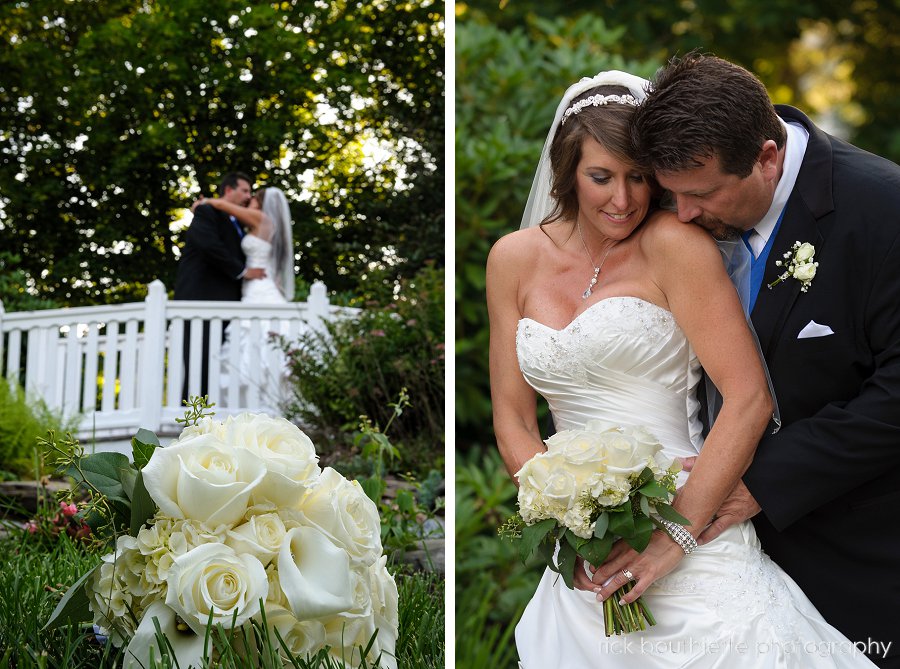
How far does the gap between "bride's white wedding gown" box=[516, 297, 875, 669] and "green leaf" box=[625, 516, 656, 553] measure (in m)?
0.24

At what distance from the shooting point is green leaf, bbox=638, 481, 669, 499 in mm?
1792

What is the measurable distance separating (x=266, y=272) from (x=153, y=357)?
1.06 metres

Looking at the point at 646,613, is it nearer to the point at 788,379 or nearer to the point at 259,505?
the point at 788,379

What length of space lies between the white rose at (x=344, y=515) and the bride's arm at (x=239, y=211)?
5.59 m

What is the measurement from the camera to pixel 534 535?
186cm

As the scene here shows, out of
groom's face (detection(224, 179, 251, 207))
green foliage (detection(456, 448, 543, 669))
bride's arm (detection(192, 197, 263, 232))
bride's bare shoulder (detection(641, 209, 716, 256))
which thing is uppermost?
groom's face (detection(224, 179, 251, 207))

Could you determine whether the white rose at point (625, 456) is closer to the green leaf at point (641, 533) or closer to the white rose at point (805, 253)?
the green leaf at point (641, 533)

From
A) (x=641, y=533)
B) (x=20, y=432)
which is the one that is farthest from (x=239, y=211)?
(x=641, y=533)

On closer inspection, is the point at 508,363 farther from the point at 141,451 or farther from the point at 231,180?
the point at 231,180

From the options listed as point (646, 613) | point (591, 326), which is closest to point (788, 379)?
point (591, 326)

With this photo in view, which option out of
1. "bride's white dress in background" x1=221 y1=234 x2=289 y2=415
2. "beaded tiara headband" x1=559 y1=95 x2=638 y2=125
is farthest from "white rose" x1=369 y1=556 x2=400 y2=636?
"bride's white dress in background" x1=221 y1=234 x2=289 y2=415

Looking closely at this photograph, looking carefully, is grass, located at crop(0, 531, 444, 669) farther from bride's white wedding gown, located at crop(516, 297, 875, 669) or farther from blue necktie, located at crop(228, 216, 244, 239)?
blue necktie, located at crop(228, 216, 244, 239)

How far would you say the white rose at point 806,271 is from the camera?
77.8 inches

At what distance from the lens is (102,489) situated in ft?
5.49
